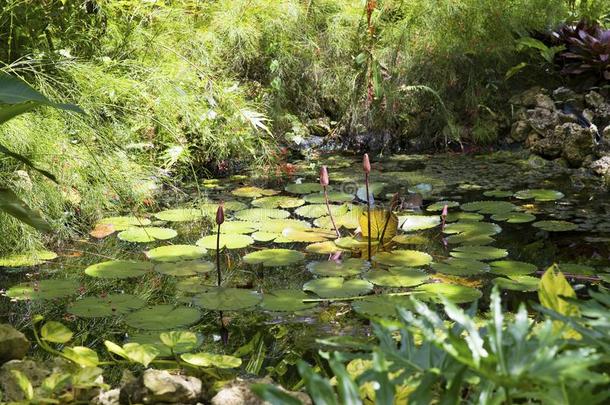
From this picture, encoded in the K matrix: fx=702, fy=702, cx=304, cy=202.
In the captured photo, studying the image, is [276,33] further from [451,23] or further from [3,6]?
[3,6]

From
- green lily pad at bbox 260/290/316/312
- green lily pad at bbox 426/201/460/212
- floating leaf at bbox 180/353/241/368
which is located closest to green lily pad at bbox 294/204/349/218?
green lily pad at bbox 426/201/460/212

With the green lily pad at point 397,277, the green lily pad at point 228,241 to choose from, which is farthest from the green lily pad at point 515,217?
the green lily pad at point 228,241

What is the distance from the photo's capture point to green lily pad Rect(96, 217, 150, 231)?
3225 millimetres

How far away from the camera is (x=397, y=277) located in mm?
2506

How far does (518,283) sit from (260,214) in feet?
4.61

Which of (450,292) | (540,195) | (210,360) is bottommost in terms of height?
(540,195)

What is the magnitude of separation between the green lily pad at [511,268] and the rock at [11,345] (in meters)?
1.62

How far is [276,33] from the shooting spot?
5711mm

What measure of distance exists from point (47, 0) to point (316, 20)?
2768 millimetres

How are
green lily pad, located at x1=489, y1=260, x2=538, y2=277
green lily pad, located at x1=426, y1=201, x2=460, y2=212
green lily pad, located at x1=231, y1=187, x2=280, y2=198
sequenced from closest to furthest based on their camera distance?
green lily pad, located at x1=489, y1=260, x2=538, y2=277 < green lily pad, located at x1=426, y1=201, x2=460, y2=212 < green lily pad, located at x1=231, y1=187, x2=280, y2=198

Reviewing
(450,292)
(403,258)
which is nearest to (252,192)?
(403,258)

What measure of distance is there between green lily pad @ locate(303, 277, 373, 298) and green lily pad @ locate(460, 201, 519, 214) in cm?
122

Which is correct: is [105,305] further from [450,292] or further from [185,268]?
[450,292]

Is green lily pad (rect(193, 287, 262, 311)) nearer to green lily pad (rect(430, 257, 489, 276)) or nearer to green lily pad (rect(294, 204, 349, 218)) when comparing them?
green lily pad (rect(430, 257, 489, 276))
